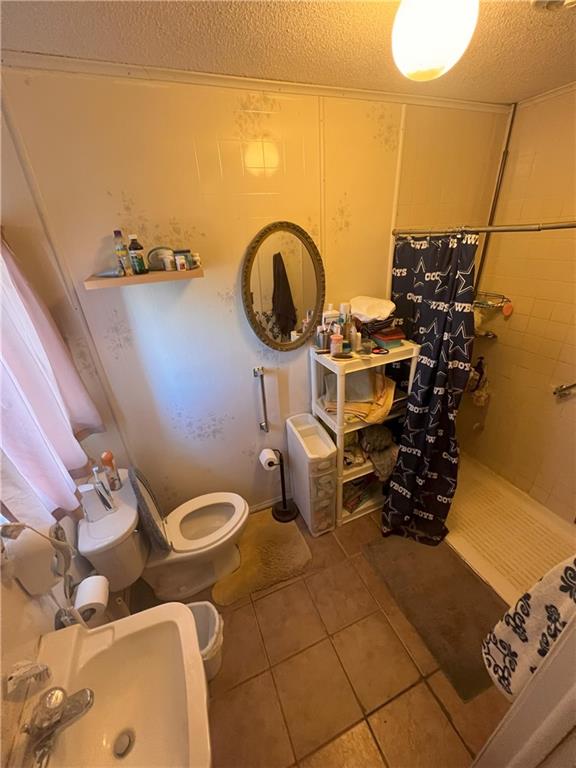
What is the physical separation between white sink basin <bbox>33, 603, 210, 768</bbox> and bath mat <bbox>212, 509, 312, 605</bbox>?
2.56 feet

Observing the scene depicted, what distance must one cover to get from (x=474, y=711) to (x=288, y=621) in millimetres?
803

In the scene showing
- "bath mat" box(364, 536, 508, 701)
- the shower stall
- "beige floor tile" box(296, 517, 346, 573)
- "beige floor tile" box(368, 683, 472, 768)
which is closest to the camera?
"beige floor tile" box(368, 683, 472, 768)

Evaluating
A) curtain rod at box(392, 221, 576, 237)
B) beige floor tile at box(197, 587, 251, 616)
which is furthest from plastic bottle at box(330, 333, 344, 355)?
beige floor tile at box(197, 587, 251, 616)

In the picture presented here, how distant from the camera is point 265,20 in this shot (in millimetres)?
909

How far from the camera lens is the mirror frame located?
1447 mm

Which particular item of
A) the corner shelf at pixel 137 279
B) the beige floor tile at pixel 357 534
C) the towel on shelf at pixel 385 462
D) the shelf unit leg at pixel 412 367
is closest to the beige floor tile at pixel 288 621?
the beige floor tile at pixel 357 534

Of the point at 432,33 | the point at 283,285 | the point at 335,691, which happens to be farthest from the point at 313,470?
the point at 432,33

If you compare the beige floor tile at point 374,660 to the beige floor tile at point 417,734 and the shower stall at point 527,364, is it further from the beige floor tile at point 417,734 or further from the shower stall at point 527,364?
the shower stall at point 527,364

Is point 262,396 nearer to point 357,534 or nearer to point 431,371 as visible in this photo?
point 431,371

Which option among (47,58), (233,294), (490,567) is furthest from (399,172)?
(490,567)

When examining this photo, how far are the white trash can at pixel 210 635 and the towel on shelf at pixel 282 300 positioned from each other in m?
1.37

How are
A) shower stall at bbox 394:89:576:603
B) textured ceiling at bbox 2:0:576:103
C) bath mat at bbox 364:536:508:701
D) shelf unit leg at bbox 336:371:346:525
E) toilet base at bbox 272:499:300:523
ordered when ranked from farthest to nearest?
1. toilet base at bbox 272:499:300:523
2. shower stall at bbox 394:89:576:603
3. shelf unit leg at bbox 336:371:346:525
4. bath mat at bbox 364:536:508:701
5. textured ceiling at bbox 2:0:576:103

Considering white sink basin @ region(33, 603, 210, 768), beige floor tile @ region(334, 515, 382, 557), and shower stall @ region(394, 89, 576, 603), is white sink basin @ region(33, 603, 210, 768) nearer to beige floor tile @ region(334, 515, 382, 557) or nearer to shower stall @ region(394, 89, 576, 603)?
beige floor tile @ region(334, 515, 382, 557)

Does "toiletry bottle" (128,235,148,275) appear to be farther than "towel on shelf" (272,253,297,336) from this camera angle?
No
